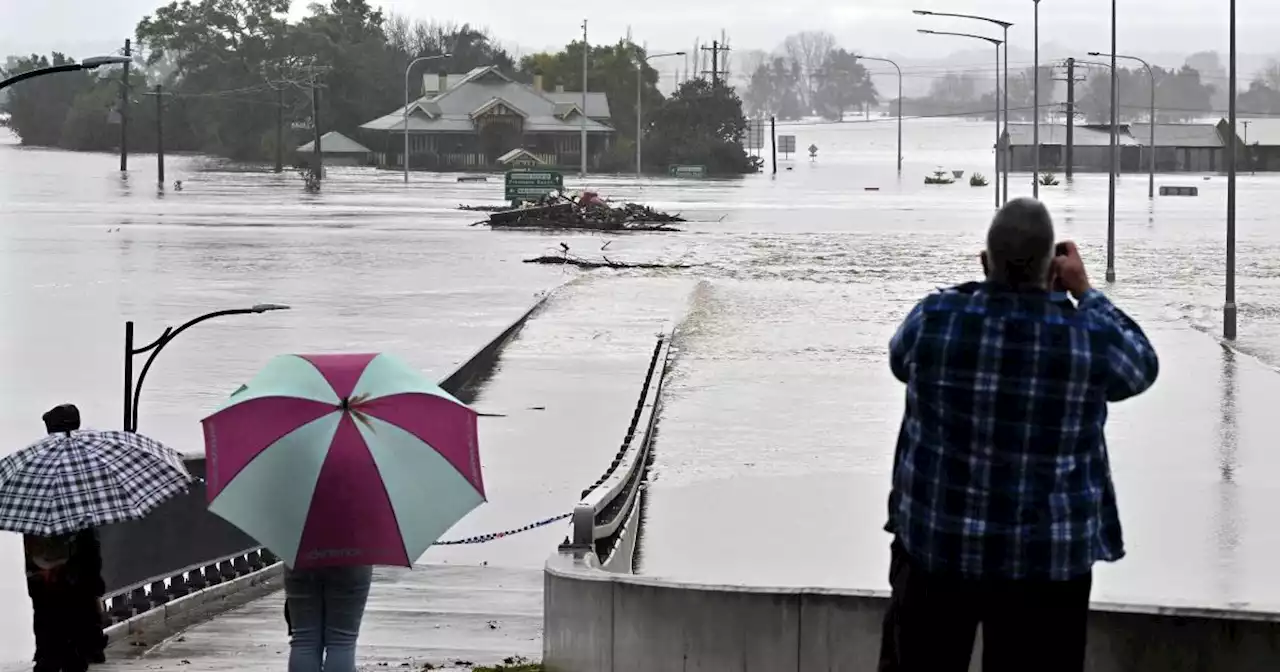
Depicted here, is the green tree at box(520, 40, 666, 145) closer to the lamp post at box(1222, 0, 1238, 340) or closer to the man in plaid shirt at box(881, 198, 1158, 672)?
the lamp post at box(1222, 0, 1238, 340)

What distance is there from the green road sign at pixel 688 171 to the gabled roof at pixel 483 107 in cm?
1166

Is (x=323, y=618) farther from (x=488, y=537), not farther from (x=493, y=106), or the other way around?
(x=493, y=106)

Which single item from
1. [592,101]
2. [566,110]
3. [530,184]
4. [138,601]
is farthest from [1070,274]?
[592,101]

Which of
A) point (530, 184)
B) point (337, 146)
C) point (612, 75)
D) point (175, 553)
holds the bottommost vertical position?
point (175, 553)

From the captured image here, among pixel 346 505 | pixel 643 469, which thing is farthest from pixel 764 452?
pixel 346 505

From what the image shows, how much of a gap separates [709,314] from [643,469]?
50.8ft

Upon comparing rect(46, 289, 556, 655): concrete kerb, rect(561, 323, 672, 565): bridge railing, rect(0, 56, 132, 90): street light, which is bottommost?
rect(46, 289, 556, 655): concrete kerb

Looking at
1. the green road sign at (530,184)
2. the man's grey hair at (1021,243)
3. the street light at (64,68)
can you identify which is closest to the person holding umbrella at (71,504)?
the man's grey hair at (1021,243)

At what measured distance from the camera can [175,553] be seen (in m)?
13.1

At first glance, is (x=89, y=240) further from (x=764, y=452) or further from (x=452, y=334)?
(x=764, y=452)

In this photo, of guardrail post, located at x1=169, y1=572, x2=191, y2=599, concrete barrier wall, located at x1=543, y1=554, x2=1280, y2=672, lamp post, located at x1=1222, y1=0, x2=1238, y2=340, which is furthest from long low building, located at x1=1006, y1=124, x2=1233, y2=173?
concrete barrier wall, located at x1=543, y1=554, x2=1280, y2=672

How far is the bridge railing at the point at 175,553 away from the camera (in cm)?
1204

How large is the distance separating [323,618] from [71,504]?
1803 millimetres

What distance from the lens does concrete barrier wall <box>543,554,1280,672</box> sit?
6.65 meters
